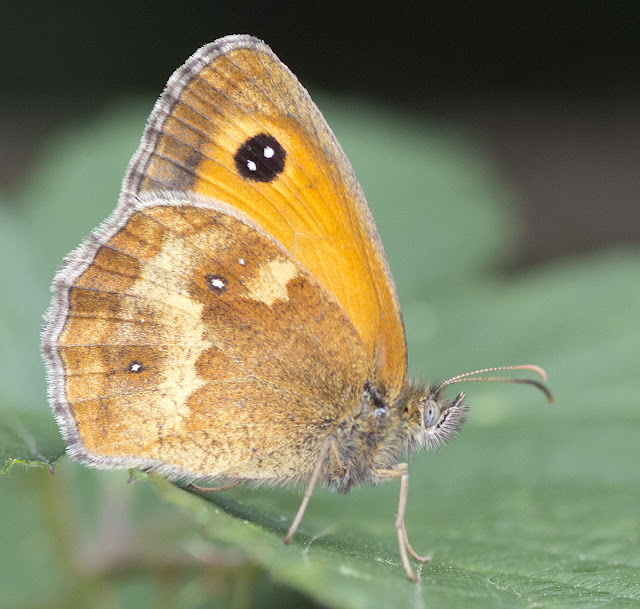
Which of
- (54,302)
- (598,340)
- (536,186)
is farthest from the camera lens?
(536,186)

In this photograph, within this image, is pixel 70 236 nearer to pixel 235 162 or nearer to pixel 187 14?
pixel 235 162

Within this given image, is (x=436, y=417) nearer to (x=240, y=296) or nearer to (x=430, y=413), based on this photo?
(x=430, y=413)

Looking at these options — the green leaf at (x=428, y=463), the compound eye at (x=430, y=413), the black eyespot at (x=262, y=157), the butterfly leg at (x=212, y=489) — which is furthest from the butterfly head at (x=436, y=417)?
the black eyespot at (x=262, y=157)

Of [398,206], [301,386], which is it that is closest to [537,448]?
[301,386]

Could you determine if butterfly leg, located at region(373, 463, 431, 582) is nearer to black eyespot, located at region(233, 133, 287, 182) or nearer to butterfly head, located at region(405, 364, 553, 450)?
butterfly head, located at region(405, 364, 553, 450)

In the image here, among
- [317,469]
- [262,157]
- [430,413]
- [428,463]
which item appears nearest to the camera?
[317,469]

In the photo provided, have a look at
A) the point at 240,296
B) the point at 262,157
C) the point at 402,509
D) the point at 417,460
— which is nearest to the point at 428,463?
the point at 417,460

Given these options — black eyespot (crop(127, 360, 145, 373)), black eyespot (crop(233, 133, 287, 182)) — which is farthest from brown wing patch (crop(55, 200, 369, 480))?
black eyespot (crop(233, 133, 287, 182))
